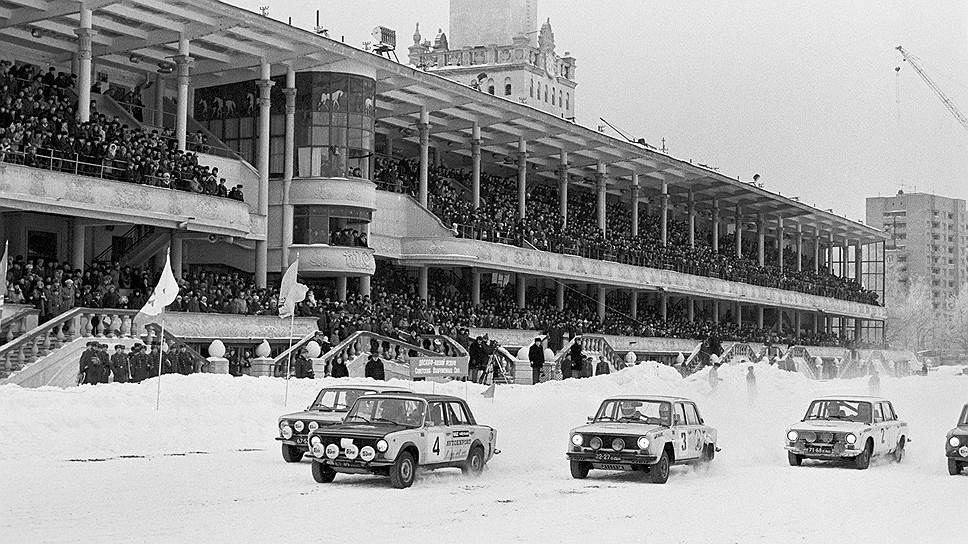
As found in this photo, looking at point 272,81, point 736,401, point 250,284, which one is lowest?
point 736,401

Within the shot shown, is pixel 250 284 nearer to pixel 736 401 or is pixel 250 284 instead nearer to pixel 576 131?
pixel 736 401

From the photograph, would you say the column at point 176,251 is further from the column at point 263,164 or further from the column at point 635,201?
the column at point 635,201

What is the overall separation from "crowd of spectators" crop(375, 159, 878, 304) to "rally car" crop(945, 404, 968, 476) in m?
35.9

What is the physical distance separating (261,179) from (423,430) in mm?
Answer: 30161

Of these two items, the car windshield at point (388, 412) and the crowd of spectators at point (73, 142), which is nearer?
the car windshield at point (388, 412)

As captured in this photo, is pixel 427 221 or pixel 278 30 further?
pixel 427 221

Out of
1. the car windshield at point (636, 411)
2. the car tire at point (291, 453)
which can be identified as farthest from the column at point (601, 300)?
the car tire at point (291, 453)

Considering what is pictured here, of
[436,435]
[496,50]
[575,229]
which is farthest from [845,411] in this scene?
[496,50]

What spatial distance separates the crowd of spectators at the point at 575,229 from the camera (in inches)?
2343

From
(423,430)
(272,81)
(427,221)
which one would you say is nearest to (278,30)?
(272,81)

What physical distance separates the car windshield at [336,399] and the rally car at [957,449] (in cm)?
1011

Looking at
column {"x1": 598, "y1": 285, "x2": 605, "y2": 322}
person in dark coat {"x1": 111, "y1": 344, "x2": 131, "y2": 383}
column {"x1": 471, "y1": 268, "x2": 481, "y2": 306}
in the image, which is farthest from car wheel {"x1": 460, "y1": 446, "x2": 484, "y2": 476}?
column {"x1": 598, "y1": 285, "x2": 605, "y2": 322}

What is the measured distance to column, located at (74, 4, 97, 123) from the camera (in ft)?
134

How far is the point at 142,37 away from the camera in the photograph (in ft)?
149
